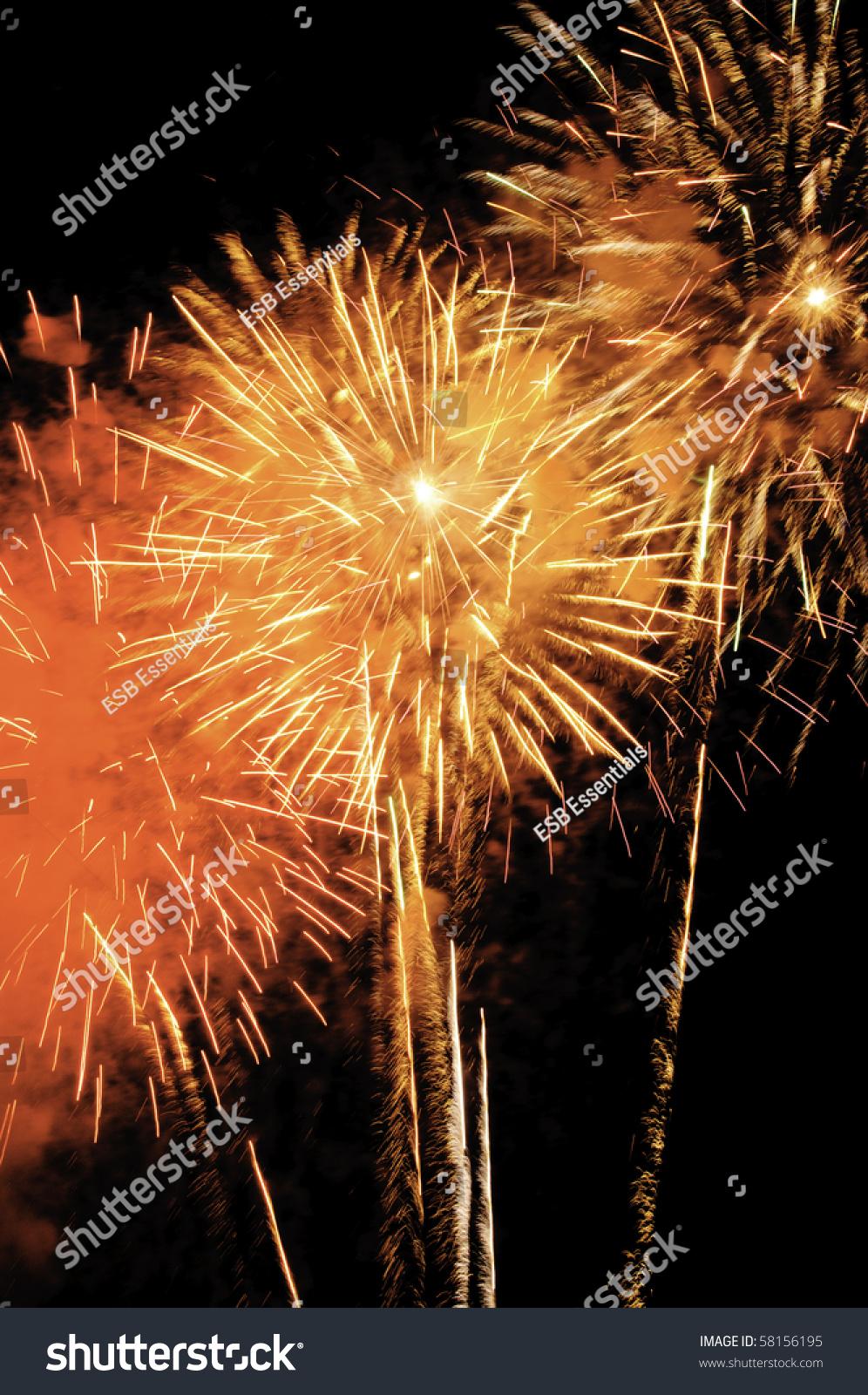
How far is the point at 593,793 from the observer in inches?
84.7

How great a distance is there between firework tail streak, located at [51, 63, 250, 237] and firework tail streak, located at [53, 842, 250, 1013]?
228 centimetres

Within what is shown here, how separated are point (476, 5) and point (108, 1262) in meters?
4.44

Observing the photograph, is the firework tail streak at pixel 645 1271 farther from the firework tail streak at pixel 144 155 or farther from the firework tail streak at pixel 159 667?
the firework tail streak at pixel 144 155

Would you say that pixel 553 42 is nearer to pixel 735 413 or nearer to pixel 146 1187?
pixel 735 413

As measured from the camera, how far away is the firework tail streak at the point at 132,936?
2.07 meters

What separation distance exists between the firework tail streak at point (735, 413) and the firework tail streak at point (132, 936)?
6.10ft

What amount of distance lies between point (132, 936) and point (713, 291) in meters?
2.78

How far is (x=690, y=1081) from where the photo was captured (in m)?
2.18

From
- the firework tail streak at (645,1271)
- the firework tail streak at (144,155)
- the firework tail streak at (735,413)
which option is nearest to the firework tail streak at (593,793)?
the firework tail streak at (735,413)

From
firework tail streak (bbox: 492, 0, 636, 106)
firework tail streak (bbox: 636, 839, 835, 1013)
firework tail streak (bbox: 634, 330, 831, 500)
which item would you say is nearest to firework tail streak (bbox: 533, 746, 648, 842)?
firework tail streak (bbox: 636, 839, 835, 1013)

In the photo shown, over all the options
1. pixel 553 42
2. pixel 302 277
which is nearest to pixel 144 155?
pixel 302 277

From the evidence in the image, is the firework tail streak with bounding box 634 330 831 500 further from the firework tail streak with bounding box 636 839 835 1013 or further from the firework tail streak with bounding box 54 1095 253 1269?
the firework tail streak with bounding box 54 1095 253 1269
